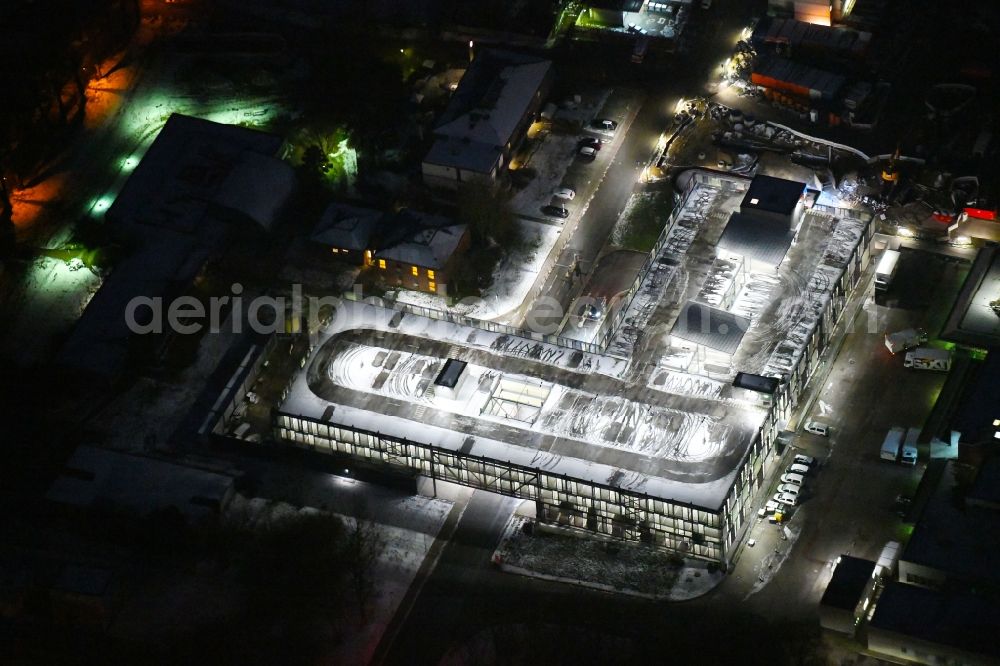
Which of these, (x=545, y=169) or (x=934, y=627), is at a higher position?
(x=934, y=627)

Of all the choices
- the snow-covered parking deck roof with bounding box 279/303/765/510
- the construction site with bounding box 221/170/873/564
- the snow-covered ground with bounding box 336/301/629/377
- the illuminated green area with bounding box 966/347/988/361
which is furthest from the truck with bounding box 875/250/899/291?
the snow-covered ground with bounding box 336/301/629/377

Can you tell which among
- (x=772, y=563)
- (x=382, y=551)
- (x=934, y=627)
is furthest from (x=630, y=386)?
(x=934, y=627)

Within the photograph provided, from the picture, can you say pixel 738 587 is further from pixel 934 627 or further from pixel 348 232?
pixel 348 232

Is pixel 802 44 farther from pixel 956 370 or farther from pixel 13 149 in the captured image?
pixel 13 149

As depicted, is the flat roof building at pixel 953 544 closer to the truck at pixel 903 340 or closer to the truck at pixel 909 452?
the truck at pixel 909 452

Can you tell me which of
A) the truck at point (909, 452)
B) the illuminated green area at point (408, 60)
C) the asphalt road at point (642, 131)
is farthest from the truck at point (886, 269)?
the illuminated green area at point (408, 60)

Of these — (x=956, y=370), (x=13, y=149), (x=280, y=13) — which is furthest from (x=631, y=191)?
(x=13, y=149)
